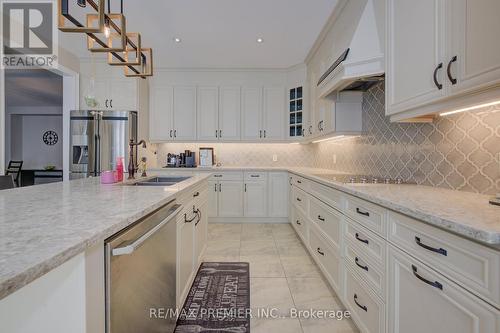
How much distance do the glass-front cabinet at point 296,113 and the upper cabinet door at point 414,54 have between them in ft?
9.19

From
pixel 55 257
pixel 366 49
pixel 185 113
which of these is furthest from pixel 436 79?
pixel 185 113

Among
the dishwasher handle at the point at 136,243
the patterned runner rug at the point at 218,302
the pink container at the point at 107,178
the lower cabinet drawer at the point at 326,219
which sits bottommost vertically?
the patterned runner rug at the point at 218,302

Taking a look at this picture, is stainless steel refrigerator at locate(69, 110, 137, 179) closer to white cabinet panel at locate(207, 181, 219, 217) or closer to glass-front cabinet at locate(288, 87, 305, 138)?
white cabinet panel at locate(207, 181, 219, 217)

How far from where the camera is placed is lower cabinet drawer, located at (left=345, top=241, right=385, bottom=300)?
137 cm

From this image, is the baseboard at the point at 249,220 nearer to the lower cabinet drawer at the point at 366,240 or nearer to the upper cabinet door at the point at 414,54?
the lower cabinet drawer at the point at 366,240

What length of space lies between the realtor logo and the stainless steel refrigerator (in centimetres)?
83

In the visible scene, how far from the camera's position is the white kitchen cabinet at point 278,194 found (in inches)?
177

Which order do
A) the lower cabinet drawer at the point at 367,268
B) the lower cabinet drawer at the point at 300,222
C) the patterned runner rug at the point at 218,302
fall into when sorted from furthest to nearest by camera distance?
the lower cabinet drawer at the point at 300,222 → the patterned runner rug at the point at 218,302 → the lower cabinet drawer at the point at 367,268

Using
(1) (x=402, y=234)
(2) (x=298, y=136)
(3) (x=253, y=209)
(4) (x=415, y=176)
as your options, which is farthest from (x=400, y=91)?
(3) (x=253, y=209)

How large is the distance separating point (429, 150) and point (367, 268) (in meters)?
0.93

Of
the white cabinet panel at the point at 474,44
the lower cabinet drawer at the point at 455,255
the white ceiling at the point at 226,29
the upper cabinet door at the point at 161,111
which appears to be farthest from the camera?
the upper cabinet door at the point at 161,111

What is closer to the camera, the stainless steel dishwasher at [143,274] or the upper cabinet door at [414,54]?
the stainless steel dishwasher at [143,274]

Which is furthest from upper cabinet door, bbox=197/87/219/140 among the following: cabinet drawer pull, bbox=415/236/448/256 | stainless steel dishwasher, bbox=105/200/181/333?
cabinet drawer pull, bbox=415/236/448/256

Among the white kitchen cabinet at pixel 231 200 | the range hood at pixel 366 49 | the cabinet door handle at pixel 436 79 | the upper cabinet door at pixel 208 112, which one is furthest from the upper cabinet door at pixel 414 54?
the upper cabinet door at pixel 208 112
